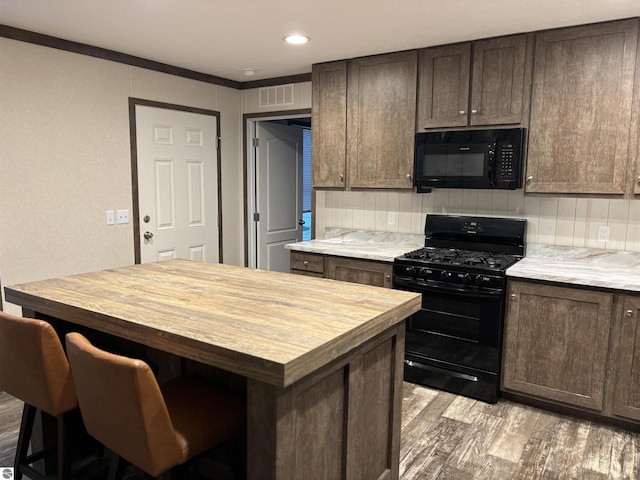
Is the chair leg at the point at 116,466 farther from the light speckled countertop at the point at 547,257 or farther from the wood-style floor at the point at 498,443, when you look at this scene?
the light speckled countertop at the point at 547,257

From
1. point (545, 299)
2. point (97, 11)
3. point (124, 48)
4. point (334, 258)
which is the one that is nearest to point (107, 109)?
point (124, 48)

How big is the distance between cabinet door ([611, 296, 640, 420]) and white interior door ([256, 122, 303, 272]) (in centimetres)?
326

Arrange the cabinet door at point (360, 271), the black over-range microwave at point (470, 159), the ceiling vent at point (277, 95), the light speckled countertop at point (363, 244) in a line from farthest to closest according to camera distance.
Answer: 1. the ceiling vent at point (277, 95)
2. the light speckled countertop at point (363, 244)
3. the cabinet door at point (360, 271)
4. the black over-range microwave at point (470, 159)

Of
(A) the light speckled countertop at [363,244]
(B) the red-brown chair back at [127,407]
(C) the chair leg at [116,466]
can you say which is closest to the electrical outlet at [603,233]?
(A) the light speckled countertop at [363,244]

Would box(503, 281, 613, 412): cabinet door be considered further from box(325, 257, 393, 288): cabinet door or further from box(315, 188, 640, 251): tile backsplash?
box(325, 257, 393, 288): cabinet door

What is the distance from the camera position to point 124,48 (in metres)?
3.54

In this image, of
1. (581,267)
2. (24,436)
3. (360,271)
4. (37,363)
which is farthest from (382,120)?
(24,436)

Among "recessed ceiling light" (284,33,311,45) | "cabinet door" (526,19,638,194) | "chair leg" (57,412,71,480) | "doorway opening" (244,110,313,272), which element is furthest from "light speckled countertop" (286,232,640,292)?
"chair leg" (57,412,71,480)

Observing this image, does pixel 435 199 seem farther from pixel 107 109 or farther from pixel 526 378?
pixel 107 109

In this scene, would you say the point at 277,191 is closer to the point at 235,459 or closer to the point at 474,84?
the point at 474,84

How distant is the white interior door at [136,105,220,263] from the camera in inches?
157

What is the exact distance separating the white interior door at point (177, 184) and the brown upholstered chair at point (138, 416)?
2.64m

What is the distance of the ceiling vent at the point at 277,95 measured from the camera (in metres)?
4.45

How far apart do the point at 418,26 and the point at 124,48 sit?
2.11 metres
